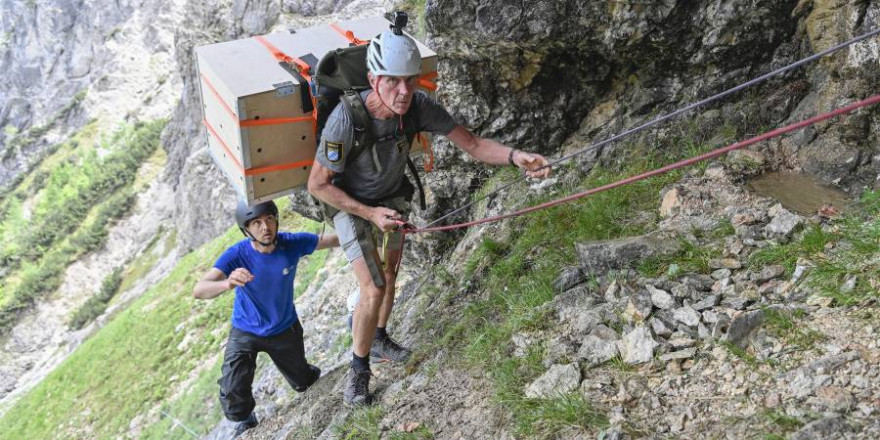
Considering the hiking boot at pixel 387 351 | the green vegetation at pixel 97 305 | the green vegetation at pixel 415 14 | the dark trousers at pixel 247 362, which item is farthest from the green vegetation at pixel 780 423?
the green vegetation at pixel 97 305

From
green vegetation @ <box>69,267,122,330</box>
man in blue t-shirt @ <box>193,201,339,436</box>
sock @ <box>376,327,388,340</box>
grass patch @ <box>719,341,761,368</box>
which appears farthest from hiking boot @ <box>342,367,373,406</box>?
green vegetation @ <box>69,267,122,330</box>

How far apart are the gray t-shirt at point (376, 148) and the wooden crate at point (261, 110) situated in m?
0.67

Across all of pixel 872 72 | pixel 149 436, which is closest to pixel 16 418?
pixel 149 436

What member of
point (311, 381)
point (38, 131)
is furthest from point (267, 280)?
point (38, 131)

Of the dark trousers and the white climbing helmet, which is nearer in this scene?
the white climbing helmet

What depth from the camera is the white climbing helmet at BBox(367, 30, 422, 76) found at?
526 cm

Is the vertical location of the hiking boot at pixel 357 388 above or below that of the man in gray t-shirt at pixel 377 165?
below

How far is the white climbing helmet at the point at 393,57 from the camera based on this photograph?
17.3 feet

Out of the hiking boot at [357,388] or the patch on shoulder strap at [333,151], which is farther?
the hiking boot at [357,388]

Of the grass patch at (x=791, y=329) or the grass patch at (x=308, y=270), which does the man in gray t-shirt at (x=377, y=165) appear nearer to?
the grass patch at (x=791, y=329)

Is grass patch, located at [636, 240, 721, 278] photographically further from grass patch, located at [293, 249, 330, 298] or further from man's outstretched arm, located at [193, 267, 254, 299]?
grass patch, located at [293, 249, 330, 298]

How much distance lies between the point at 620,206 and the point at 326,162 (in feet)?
9.86

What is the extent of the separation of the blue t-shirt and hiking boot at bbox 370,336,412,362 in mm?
1356

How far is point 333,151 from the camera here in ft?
17.8
